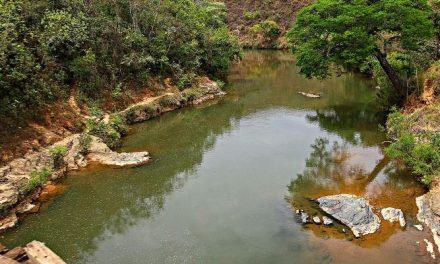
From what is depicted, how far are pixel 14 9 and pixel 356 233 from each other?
20423 mm

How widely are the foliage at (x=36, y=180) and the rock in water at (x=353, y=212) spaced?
11.1 meters

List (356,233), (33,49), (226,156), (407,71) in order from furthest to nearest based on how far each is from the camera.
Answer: (407,71) → (33,49) → (226,156) → (356,233)

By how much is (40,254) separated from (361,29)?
1982 cm

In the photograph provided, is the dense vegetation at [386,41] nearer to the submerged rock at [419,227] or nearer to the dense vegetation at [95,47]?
the submerged rock at [419,227]

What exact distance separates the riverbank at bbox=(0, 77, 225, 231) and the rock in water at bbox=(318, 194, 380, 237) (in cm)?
925

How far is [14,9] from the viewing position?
22516mm

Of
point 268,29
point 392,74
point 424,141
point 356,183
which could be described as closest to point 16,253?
point 356,183

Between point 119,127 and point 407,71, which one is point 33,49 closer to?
point 119,127

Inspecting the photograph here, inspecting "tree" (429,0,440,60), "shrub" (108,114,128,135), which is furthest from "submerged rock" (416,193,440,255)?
"shrub" (108,114,128,135)

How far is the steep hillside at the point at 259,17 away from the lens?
6532 centimetres

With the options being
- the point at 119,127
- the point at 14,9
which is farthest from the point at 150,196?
the point at 14,9

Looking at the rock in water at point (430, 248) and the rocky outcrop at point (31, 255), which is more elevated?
the rocky outcrop at point (31, 255)

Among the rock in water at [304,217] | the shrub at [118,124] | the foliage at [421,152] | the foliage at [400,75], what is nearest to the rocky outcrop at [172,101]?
the shrub at [118,124]

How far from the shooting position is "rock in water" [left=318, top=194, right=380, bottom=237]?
13.8 m
